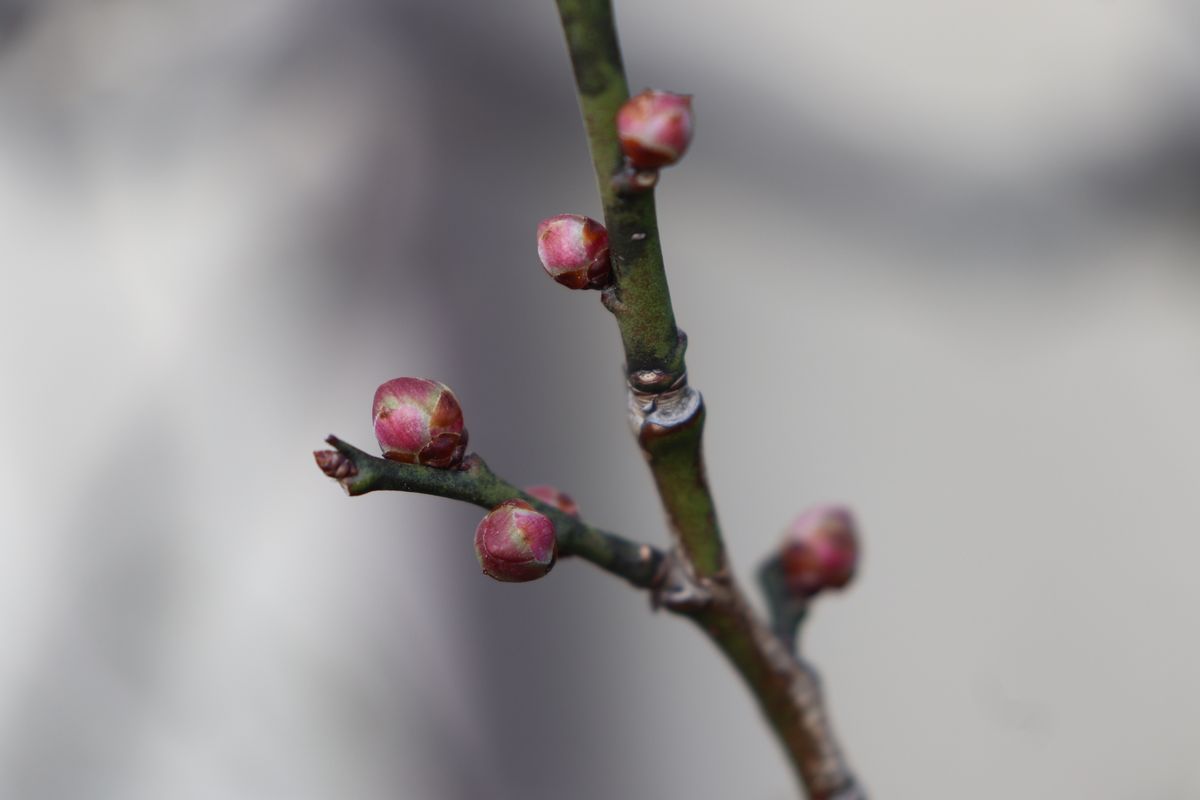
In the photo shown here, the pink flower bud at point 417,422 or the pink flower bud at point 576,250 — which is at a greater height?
the pink flower bud at point 576,250

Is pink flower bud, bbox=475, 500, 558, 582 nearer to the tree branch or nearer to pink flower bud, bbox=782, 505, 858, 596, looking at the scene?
the tree branch

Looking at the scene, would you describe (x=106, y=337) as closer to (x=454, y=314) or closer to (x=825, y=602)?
(x=454, y=314)

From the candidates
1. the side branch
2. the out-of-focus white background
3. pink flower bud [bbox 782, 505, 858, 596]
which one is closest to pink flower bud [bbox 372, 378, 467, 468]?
the side branch

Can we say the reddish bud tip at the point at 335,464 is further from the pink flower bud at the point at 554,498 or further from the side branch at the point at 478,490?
the pink flower bud at the point at 554,498

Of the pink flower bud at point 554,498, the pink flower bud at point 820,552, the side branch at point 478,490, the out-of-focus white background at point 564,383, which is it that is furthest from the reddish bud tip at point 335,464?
the out-of-focus white background at point 564,383

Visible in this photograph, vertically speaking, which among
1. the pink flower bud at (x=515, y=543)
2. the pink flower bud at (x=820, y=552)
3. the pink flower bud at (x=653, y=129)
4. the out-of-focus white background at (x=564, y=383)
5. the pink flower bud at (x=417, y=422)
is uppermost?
the out-of-focus white background at (x=564, y=383)

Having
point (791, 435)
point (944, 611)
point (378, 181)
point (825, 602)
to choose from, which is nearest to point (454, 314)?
point (378, 181)
